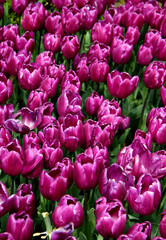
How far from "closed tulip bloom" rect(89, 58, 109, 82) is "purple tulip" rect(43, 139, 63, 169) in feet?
3.00

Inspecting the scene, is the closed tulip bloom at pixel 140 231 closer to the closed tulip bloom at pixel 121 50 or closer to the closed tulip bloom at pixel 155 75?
the closed tulip bloom at pixel 155 75

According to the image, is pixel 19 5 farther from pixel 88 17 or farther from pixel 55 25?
pixel 88 17

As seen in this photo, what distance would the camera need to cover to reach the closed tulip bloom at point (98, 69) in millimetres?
2412

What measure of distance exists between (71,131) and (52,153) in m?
0.15

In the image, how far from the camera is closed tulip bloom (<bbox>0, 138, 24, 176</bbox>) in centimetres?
151

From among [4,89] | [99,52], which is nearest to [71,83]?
[4,89]

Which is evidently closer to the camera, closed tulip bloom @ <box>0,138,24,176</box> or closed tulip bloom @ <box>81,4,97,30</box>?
closed tulip bloom @ <box>0,138,24,176</box>

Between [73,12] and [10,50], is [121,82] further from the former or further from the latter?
[73,12]

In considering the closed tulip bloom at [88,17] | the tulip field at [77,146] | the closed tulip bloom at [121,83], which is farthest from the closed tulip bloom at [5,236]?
the closed tulip bloom at [88,17]

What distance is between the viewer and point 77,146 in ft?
6.07

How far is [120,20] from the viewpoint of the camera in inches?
132

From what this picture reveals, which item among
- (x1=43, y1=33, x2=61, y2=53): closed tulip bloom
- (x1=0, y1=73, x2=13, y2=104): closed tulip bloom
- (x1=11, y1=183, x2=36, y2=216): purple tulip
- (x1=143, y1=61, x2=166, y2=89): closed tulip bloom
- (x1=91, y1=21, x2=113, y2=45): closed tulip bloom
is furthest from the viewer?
(x1=91, y1=21, x2=113, y2=45): closed tulip bloom

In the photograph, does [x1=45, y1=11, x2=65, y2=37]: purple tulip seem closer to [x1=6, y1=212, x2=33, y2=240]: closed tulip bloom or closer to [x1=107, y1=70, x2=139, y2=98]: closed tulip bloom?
[x1=107, y1=70, x2=139, y2=98]: closed tulip bloom

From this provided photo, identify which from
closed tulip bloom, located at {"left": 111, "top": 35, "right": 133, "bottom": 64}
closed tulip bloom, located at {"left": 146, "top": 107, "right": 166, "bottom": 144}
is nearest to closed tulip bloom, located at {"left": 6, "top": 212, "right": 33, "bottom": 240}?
closed tulip bloom, located at {"left": 146, "top": 107, "right": 166, "bottom": 144}
